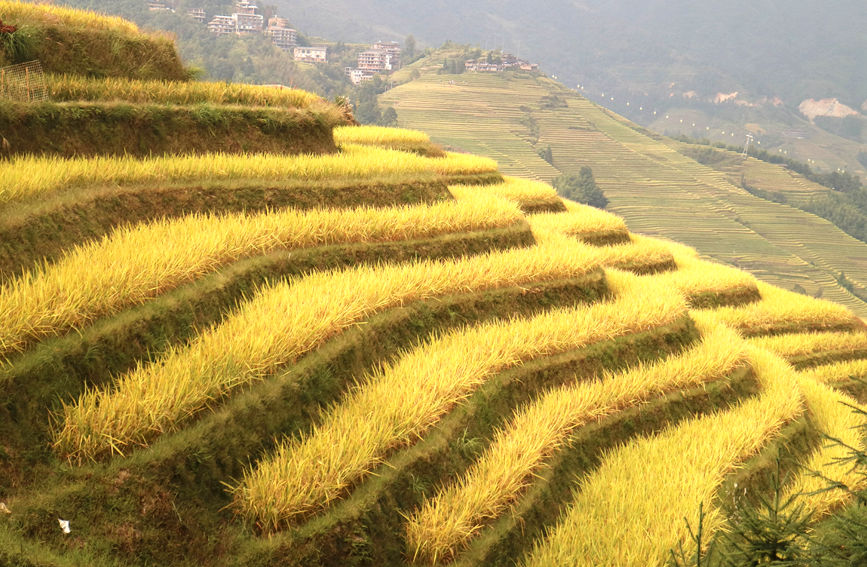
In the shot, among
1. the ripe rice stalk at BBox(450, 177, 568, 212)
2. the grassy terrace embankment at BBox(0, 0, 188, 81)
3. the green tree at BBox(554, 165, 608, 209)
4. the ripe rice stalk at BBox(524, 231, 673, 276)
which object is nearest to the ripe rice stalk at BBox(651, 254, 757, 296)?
the ripe rice stalk at BBox(524, 231, 673, 276)

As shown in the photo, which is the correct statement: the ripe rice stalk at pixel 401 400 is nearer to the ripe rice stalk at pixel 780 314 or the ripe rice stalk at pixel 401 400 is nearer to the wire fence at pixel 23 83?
the ripe rice stalk at pixel 780 314

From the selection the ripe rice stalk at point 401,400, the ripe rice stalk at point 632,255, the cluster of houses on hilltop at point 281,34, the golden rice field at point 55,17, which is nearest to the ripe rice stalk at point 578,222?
the ripe rice stalk at point 632,255

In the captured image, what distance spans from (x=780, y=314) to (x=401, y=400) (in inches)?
384

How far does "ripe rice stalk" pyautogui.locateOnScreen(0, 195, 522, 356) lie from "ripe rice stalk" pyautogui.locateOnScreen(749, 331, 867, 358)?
5.96 m

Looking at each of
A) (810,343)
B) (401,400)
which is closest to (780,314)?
(810,343)

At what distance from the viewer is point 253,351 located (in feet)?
15.1

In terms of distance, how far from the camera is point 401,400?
493cm

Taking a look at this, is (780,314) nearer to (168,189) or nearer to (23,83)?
(168,189)

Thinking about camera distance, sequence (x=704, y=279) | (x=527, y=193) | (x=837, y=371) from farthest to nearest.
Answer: (x=527, y=193), (x=704, y=279), (x=837, y=371)

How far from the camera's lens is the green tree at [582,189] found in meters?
51.6

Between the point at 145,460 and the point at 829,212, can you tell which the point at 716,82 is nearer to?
the point at 829,212

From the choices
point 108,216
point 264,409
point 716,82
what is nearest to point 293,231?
point 108,216

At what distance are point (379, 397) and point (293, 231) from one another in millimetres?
2356

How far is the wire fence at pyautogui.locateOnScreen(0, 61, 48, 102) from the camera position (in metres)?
7.09
